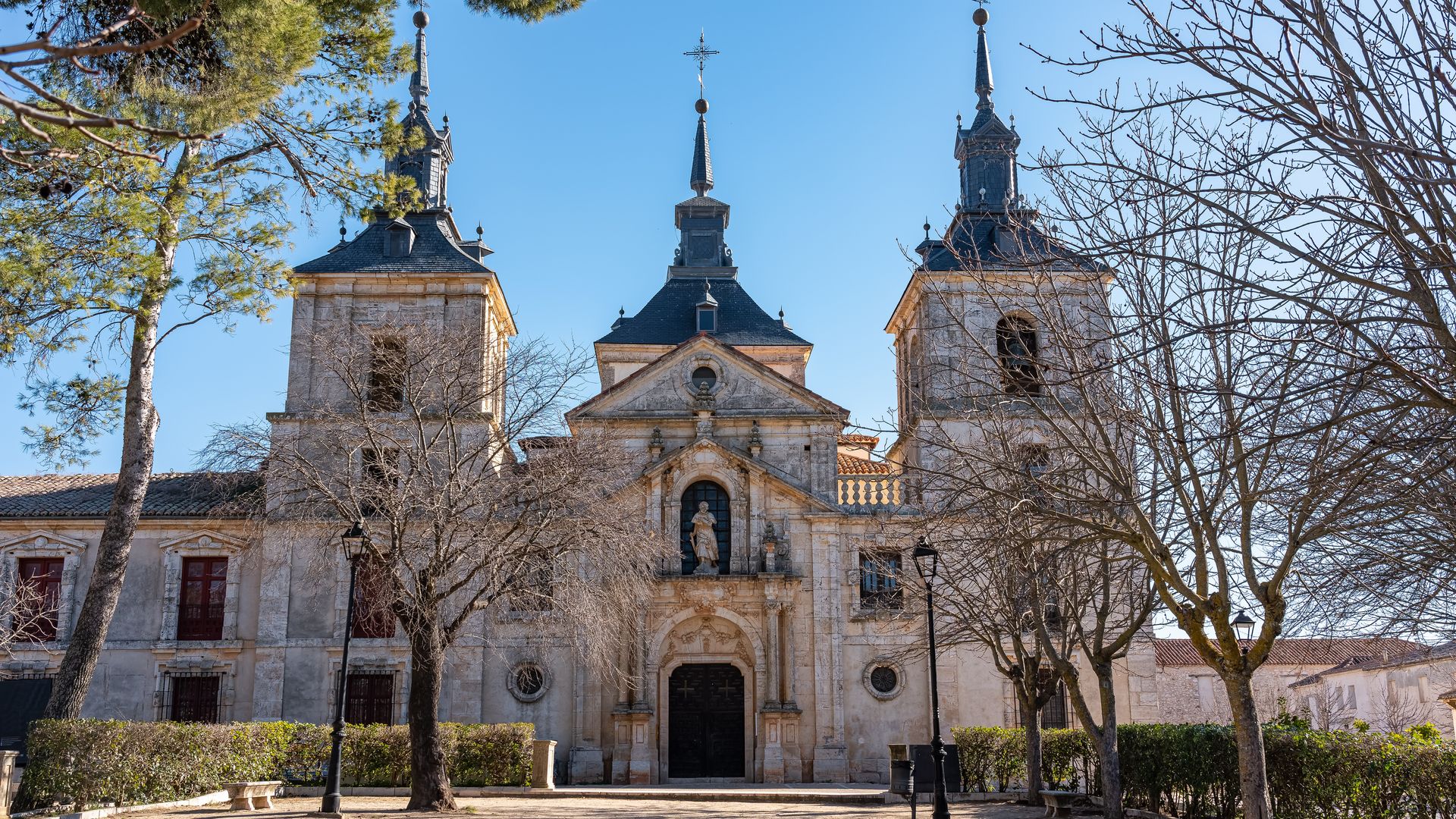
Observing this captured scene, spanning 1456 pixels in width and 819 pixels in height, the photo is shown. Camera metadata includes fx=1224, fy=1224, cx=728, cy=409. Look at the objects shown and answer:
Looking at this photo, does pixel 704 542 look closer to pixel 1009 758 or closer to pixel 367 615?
pixel 367 615

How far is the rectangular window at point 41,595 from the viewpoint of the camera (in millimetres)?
25656

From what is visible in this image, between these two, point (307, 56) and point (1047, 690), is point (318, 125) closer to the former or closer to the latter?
point (307, 56)

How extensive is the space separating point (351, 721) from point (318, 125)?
16867 millimetres

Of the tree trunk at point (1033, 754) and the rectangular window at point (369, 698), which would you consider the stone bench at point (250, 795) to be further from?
the tree trunk at point (1033, 754)

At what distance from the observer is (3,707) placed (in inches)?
885

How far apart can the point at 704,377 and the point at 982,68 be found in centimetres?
1170

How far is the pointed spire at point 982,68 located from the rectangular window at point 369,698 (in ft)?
67.0

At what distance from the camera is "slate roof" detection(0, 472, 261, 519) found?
1066 inches

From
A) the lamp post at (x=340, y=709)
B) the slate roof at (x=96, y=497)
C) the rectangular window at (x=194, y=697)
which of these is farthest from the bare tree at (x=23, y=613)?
the lamp post at (x=340, y=709)

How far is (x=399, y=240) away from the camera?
2909 cm

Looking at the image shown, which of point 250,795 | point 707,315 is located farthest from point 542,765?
point 707,315

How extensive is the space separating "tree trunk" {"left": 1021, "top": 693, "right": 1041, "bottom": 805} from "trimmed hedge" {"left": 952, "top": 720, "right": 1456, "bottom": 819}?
971mm

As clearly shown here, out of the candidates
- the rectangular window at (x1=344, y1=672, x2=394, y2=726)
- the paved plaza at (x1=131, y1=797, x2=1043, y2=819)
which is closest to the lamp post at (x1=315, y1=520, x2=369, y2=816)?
the paved plaza at (x1=131, y1=797, x2=1043, y2=819)

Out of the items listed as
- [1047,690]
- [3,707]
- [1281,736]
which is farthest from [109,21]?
[3,707]
